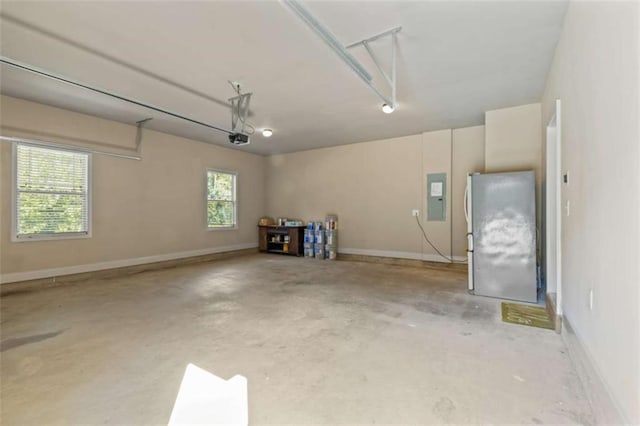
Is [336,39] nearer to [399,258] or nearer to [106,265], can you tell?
[399,258]

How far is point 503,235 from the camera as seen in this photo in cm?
404

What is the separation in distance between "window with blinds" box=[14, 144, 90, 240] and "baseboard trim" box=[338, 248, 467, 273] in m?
5.42

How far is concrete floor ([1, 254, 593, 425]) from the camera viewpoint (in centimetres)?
179

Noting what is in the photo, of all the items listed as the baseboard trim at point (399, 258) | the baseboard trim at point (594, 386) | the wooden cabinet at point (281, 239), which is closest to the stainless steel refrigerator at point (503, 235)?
the baseboard trim at point (594, 386)

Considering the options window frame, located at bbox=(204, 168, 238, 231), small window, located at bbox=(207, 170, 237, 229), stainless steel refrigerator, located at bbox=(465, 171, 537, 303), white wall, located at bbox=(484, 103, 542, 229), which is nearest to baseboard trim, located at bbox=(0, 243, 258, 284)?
window frame, located at bbox=(204, 168, 238, 231)

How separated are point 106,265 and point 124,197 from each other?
130cm

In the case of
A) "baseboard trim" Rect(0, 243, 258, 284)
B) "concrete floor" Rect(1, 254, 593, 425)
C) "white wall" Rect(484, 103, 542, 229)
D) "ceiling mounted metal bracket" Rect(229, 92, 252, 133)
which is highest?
"ceiling mounted metal bracket" Rect(229, 92, 252, 133)

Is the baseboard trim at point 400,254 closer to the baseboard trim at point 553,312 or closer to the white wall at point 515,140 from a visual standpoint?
the white wall at point 515,140

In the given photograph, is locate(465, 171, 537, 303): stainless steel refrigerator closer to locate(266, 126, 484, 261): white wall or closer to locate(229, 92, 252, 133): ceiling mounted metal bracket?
locate(266, 126, 484, 261): white wall

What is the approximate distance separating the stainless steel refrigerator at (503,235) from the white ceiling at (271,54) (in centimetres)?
135

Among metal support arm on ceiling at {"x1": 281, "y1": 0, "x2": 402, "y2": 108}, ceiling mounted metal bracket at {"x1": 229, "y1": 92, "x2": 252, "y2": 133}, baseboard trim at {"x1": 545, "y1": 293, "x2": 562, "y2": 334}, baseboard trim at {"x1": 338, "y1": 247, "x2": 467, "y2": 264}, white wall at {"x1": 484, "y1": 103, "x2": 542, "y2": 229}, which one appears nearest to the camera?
metal support arm on ceiling at {"x1": 281, "y1": 0, "x2": 402, "y2": 108}

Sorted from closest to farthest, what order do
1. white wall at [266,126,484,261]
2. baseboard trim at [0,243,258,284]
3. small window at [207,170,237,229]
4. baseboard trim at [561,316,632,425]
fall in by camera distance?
baseboard trim at [561,316,632,425]
baseboard trim at [0,243,258,284]
white wall at [266,126,484,261]
small window at [207,170,237,229]

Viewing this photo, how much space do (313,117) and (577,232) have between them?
13.7 feet

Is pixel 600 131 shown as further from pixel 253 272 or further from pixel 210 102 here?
pixel 253 272
